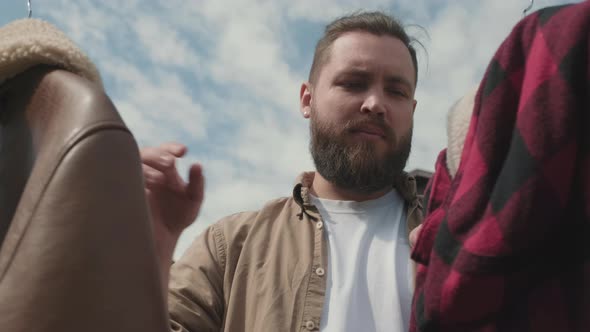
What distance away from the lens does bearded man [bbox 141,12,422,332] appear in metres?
1.83

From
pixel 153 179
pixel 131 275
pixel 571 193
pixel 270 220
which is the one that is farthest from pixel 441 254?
pixel 270 220

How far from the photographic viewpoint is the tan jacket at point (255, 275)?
1.85 m

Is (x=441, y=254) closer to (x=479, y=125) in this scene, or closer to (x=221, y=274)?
(x=479, y=125)

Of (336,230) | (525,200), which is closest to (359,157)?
(336,230)

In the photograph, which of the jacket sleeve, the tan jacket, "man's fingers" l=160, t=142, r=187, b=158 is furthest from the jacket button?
"man's fingers" l=160, t=142, r=187, b=158

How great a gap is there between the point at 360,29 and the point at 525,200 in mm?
1729

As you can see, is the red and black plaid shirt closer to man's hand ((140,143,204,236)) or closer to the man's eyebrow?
man's hand ((140,143,204,236))

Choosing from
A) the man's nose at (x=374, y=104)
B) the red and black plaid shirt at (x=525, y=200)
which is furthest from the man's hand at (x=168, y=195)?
the man's nose at (x=374, y=104)

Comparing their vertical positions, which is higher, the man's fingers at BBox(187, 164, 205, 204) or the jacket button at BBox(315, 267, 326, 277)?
the man's fingers at BBox(187, 164, 205, 204)

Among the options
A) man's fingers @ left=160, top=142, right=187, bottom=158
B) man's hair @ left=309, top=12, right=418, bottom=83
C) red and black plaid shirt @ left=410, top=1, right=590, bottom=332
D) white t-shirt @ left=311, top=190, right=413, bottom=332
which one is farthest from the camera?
man's hair @ left=309, top=12, right=418, bottom=83

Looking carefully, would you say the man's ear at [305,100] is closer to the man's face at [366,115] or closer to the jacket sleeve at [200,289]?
the man's face at [366,115]

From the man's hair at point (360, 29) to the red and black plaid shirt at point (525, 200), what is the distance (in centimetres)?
153

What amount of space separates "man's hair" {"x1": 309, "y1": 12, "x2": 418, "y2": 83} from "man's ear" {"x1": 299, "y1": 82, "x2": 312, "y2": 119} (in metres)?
0.05

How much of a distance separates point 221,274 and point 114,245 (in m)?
1.34
